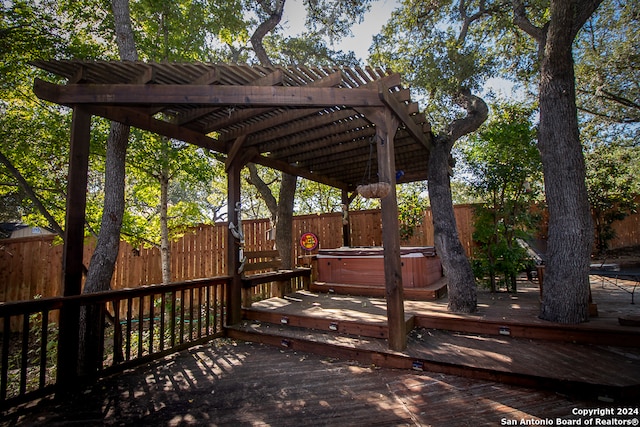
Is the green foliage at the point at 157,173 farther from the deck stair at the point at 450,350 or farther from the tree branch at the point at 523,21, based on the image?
the tree branch at the point at 523,21

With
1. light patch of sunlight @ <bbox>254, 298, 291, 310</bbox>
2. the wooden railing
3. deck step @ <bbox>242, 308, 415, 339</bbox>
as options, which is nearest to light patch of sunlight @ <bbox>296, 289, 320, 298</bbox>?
light patch of sunlight @ <bbox>254, 298, 291, 310</bbox>

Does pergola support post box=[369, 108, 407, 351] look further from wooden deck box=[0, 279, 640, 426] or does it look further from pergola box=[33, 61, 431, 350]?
wooden deck box=[0, 279, 640, 426]

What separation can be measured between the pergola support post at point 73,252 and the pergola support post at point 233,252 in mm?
1787

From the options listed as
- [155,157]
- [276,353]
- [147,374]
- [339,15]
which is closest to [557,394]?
[276,353]

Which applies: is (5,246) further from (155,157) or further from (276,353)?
(276,353)

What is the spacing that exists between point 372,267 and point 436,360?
2734 millimetres

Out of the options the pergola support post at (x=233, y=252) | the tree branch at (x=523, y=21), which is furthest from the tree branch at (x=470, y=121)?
the pergola support post at (x=233, y=252)

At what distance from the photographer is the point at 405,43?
270 inches

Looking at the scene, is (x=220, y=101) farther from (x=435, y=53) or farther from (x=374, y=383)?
(x=435, y=53)

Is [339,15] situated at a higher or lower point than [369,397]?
higher

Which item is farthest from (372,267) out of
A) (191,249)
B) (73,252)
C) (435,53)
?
(191,249)

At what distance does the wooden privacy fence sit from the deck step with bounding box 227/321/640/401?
4.11m

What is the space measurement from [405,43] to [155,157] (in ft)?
19.2

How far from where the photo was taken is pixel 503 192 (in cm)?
524
